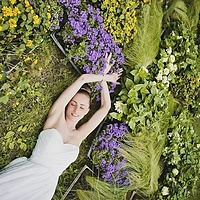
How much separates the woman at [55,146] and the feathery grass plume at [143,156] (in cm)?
23

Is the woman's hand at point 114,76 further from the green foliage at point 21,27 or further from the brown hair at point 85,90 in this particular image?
the green foliage at point 21,27

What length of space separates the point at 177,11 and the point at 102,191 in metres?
1.07

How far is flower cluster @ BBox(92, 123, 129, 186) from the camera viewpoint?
2.19m

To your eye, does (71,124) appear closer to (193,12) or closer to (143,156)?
(143,156)

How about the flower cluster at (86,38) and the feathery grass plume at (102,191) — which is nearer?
the flower cluster at (86,38)

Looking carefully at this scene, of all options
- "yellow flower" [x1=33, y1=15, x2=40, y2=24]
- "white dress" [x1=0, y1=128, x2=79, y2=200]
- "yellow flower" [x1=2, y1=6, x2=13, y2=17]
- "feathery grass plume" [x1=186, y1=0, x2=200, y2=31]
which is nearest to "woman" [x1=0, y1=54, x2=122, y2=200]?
"white dress" [x1=0, y1=128, x2=79, y2=200]

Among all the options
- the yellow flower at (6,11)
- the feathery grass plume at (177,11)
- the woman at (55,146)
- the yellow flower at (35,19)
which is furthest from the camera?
the feathery grass plume at (177,11)

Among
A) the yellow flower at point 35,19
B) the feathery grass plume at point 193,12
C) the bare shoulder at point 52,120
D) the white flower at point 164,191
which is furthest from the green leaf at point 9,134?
the feathery grass plume at point 193,12

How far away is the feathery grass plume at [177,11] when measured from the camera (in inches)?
93.6

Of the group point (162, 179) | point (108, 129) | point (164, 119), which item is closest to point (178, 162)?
point (162, 179)

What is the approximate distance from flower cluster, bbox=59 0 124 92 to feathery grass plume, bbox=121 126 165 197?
0.36 m

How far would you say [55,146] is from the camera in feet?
6.46

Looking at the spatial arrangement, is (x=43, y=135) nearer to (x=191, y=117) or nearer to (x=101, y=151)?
(x=101, y=151)

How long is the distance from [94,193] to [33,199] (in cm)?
36
